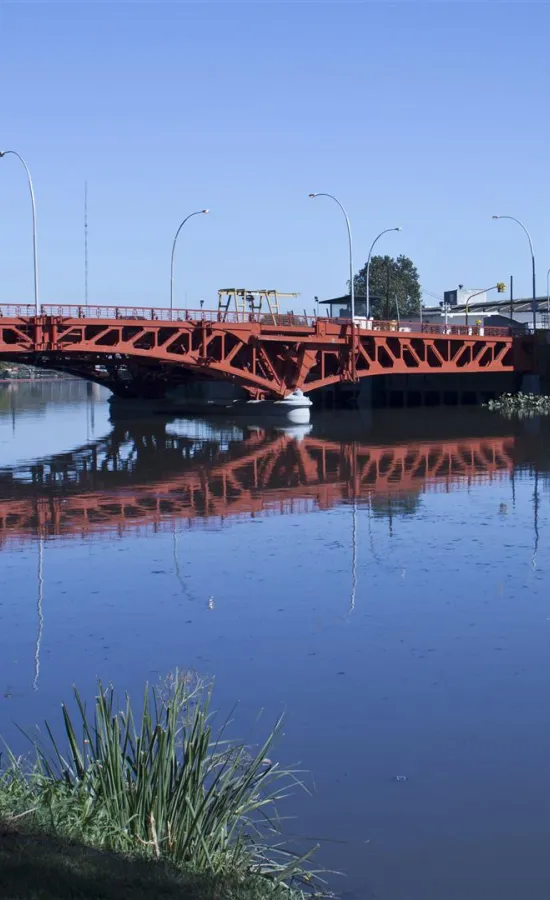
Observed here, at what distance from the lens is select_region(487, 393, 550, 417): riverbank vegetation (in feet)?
252

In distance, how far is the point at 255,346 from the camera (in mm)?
68438

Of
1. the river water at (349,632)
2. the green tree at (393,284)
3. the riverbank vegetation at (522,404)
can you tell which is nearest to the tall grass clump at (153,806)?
the river water at (349,632)

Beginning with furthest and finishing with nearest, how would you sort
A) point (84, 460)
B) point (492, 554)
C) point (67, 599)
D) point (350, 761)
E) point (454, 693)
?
point (84, 460), point (492, 554), point (67, 599), point (454, 693), point (350, 761)

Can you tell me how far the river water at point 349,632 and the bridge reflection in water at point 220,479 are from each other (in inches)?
7.7

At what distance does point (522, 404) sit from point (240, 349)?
22904mm

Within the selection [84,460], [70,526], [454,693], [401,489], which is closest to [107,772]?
[454,693]

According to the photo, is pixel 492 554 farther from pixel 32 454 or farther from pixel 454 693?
pixel 32 454

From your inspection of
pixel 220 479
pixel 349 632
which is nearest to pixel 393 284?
pixel 220 479

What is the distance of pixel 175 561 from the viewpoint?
854 inches

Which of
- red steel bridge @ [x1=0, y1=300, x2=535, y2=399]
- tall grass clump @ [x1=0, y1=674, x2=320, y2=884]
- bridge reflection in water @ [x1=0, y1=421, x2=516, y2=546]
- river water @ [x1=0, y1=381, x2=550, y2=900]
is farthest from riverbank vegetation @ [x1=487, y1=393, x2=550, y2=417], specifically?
tall grass clump @ [x1=0, y1=674, x2=320, y2=884]

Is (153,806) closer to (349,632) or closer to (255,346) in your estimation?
(349,632)


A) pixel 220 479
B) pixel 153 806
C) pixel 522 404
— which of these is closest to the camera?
pixel 153 806

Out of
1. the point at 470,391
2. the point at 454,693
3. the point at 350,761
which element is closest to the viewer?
the point at 350,761

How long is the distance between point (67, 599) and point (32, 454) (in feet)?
108
